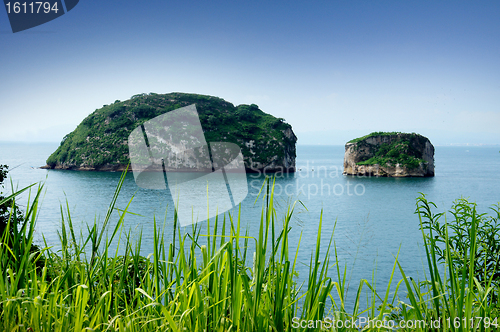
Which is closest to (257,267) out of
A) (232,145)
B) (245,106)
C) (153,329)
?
(153,329)

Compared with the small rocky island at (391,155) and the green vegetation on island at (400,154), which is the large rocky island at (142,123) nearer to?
the small rocky island at (391,155)

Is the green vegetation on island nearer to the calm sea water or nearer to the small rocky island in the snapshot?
the small rocky island

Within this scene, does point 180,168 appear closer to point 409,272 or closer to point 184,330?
point 409,272

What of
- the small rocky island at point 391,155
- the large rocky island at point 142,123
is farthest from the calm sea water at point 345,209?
the large rocky island at point 142,123

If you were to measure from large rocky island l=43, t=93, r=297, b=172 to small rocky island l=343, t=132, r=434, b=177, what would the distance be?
534 inches

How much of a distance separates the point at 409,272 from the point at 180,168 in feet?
155

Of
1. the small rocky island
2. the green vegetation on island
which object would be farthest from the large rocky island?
the green vegetation on island

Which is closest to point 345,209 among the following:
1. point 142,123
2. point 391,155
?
point 391,155

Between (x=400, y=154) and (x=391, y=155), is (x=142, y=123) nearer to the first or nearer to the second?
(x=391, y=155)

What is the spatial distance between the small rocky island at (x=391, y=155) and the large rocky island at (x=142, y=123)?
1355 cm

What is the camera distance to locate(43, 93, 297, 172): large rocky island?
61.4m

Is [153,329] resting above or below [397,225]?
above

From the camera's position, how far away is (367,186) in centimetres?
4453

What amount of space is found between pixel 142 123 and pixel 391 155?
4628 cm
